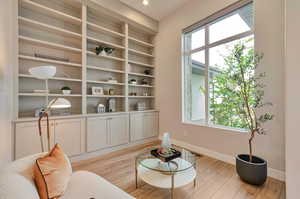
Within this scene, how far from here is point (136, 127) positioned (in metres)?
3.53

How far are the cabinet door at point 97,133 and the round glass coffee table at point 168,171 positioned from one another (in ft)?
4.16

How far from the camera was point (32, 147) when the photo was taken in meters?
2.18

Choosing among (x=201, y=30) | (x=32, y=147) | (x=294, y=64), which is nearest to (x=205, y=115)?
(x=294, y=64)

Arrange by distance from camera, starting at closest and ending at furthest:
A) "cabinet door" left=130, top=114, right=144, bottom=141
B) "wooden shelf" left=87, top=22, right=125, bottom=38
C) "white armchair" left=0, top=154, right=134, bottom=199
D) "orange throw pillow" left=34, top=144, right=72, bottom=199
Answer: "white armchair" left=0, top=154, right=134, bottom=199
"orange throw pillow" left=34, top=144, right=72, bottom=199
"wooden shelf" left=87, top=22, right=125, bottom=38
"cabinet door" left=130, top=114, right=144, bottom=141

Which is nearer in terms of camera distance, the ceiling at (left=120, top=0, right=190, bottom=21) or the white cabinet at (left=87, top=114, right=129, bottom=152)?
the white cabinet at (left=87, top=114, right=129, bottom=152)

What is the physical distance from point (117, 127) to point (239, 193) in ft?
8.00

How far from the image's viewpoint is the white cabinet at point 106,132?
277cm

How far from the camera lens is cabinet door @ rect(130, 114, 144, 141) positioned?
11.3ft

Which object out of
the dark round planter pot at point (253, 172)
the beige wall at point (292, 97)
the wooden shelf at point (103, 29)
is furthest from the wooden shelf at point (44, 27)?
the dark round planter pot at point (253, 172)

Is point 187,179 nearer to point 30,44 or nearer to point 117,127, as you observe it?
point 117,127

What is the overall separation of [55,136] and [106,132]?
3.06 ft

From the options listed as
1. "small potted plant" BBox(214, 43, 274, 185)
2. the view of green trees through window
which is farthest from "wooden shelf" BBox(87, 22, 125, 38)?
"small potted plant" BBox(214, 43, 274, 185)

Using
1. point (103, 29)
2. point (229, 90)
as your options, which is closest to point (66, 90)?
point (103, 29)

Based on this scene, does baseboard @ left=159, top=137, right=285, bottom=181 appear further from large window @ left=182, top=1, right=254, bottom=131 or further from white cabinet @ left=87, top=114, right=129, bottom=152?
white cabinet @ left=87, top=114, right=129, bottom=152
